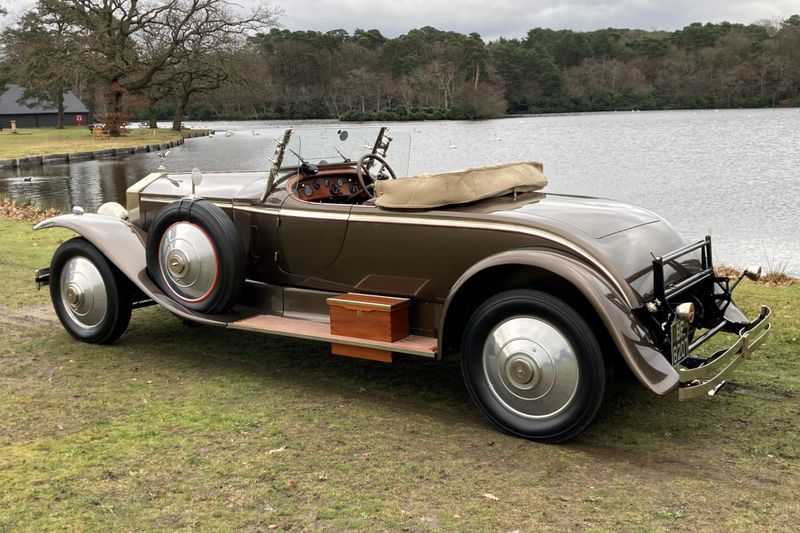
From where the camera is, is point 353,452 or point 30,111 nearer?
point 353,452

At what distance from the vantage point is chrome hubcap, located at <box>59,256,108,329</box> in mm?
5832

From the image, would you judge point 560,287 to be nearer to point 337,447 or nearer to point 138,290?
point 337,447

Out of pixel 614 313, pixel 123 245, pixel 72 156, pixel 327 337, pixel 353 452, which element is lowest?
pixel 353 452

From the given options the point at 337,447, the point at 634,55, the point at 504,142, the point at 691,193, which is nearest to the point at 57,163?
the point at 504,142

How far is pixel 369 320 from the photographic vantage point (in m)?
4.50

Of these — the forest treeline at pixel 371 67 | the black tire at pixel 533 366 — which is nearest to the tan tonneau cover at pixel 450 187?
the black tire at pixel 533 366

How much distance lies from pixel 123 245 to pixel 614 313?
154 inches

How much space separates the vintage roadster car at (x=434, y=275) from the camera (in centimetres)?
386

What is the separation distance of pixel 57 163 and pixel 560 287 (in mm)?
38831

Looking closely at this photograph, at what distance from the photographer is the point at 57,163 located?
1485 inches

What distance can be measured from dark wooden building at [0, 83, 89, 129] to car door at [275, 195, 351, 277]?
87.2m

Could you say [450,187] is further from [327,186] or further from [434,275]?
[327,186]

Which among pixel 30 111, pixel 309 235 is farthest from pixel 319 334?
pixel 30 111

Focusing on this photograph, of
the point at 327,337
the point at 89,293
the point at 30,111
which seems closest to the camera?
the point at 327,337
